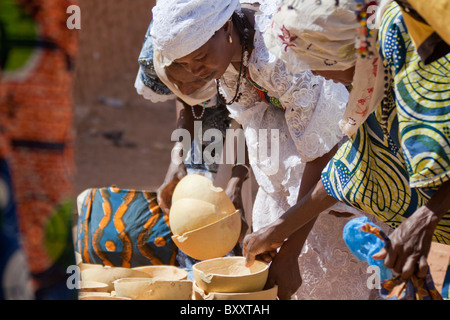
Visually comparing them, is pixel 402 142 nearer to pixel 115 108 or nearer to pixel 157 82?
pixel 157 82

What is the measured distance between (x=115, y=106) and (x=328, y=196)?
7.98m

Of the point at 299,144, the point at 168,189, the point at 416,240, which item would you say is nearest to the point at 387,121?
the point at 416,240

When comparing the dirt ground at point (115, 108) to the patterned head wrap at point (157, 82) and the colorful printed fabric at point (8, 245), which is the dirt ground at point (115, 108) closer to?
the patterned head wrap at point (157, 82)

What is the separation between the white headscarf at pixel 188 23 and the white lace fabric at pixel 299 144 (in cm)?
21

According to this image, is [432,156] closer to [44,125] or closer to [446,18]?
[446,18]

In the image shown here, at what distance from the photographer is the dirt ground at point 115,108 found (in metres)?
8.42

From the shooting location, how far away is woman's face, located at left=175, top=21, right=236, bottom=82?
306 centimetres

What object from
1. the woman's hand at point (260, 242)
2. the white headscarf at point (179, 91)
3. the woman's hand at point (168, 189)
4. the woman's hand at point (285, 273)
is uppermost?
the white headscarf at point (179, 91)

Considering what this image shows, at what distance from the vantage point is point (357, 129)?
2504 mm

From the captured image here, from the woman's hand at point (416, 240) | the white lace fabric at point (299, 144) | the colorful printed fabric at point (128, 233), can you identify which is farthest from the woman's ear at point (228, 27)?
the woman's hand at point (416, 240)

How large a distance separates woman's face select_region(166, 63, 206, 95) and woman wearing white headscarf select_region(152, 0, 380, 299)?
0.12 metres

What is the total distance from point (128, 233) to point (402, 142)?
6.71 feet

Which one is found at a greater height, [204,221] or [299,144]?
[299,144]

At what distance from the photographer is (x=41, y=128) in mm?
1739
